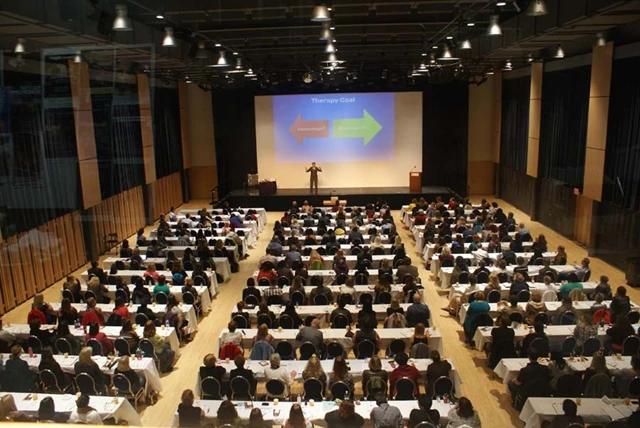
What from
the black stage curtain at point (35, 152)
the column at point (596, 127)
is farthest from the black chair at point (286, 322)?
the column at point (596, 127)

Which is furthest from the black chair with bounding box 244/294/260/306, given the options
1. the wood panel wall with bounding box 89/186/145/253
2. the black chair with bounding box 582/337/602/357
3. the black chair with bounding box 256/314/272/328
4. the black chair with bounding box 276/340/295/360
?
the wood panel wall with bounding box 89/186/145/253

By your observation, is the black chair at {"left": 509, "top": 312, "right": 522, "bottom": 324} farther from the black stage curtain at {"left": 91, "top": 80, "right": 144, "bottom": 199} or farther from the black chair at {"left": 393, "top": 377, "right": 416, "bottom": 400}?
the black stage curtain at {"left": 91, "top": 80, "right": 144, "bottom": 199}

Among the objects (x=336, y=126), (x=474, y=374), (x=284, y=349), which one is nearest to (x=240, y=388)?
(x=284, y=349)

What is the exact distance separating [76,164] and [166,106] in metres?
8.85

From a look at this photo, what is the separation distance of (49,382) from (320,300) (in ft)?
16.3

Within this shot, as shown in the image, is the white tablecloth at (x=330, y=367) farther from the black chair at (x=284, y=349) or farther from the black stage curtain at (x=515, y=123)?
the black stage curtain at (x=515, y=123)

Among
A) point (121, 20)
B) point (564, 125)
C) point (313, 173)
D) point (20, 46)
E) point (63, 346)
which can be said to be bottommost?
point (63, 346)

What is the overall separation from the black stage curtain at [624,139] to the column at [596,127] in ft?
0.55

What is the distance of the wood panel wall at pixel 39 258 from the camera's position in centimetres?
1284

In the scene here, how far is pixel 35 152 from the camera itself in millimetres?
13258

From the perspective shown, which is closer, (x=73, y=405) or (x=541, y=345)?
(x=73, y=405)

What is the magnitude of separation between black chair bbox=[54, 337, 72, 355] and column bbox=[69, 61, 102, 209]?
7.98 meters

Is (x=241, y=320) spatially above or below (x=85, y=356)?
below

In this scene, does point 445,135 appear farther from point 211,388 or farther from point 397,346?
point 211,388
